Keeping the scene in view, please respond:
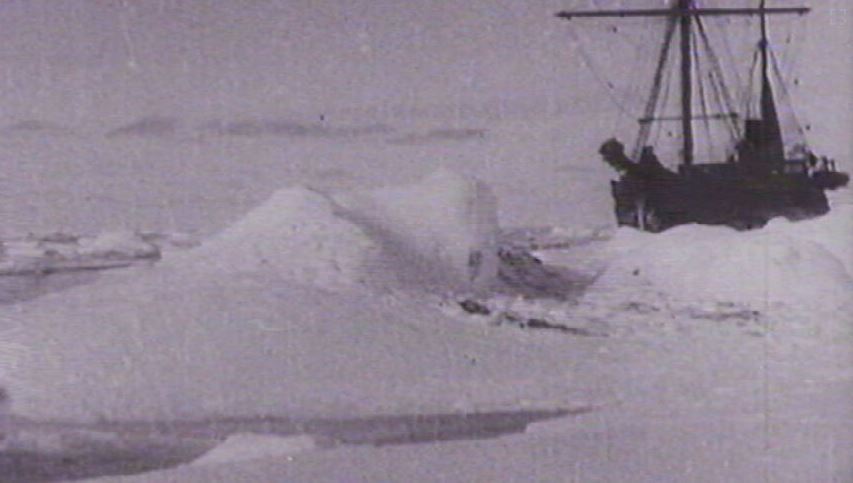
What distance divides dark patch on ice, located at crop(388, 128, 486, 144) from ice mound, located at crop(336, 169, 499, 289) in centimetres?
6

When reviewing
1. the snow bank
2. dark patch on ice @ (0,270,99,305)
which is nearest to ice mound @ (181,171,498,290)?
dark patch on ice @ (0,270,99,305)

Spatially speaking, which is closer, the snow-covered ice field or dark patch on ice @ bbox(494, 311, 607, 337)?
the snow-covered ice field

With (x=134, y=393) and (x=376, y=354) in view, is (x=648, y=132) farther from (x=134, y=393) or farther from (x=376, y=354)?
(x=134, y=393)

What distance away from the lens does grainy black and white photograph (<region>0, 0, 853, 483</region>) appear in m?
1.78

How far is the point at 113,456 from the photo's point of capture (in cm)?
173

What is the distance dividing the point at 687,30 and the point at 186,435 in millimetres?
1095

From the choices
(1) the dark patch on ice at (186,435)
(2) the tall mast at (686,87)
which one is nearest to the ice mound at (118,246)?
(1) the dark patch on ice at (186,435)

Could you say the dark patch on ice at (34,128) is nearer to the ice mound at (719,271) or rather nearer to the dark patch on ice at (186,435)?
the dark patch on ice at (186,435)

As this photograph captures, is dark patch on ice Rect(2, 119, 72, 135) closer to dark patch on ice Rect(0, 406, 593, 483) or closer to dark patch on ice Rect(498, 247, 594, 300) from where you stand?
dark patch on ice Rect(0, 406, 593, 483)

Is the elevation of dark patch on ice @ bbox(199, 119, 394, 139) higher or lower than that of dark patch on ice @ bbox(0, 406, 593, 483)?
higher

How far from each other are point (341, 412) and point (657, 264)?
622mm

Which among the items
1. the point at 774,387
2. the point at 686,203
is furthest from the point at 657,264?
the point at 774,387

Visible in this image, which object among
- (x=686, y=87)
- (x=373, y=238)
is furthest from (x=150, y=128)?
(x=686, y=87)

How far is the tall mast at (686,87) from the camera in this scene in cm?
201
